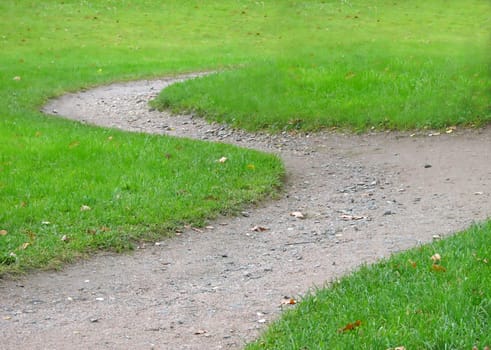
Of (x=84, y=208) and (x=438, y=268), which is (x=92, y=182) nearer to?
(x=84, y=208)

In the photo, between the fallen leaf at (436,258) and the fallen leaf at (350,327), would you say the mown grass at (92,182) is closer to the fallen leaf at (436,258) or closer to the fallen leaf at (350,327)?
the fallen leaf at (436,258)

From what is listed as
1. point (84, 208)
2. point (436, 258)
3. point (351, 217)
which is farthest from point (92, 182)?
point (436, 258)

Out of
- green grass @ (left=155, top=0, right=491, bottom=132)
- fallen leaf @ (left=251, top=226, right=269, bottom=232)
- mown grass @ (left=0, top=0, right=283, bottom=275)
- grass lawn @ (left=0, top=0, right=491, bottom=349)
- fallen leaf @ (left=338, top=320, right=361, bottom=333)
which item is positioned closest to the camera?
fallen leaf @ (left=338, top=320, right=361, bottom=333)

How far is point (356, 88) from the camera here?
13.1 metres

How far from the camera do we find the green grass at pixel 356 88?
11742 millimetres

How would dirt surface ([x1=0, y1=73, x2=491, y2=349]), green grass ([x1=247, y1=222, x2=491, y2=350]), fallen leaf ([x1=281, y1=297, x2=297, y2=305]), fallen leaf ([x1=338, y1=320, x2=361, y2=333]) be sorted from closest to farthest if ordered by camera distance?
green grass ([x1=247, y1=222, x2=491, y2=350])
fallen leaf ([x1=338, y1=320, x2=361, y2=333])
dirt surface ([x1=0, y1=73, x2=491, y2=349])
fallen leaf ([x1=281, y1=297, x2=297, y2=305])

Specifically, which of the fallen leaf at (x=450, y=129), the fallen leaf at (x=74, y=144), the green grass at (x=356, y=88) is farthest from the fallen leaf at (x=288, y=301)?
the green grass at (x=356, y=88)

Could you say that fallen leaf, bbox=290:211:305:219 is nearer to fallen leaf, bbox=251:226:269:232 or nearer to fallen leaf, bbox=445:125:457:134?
fallen leaf, bbox=251:226:269:232

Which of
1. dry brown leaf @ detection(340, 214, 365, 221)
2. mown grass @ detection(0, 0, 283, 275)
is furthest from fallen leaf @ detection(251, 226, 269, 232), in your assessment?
dry brown leaf @ detection(340, 214, 365, 221)

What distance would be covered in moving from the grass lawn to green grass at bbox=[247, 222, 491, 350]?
0.01 m

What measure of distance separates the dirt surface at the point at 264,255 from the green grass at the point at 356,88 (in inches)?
34.9

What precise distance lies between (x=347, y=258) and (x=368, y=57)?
396 inches

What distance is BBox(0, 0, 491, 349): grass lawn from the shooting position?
15.7 ft

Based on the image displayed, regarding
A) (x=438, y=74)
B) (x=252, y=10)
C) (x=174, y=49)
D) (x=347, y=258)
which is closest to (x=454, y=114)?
(x=438, y=74)
